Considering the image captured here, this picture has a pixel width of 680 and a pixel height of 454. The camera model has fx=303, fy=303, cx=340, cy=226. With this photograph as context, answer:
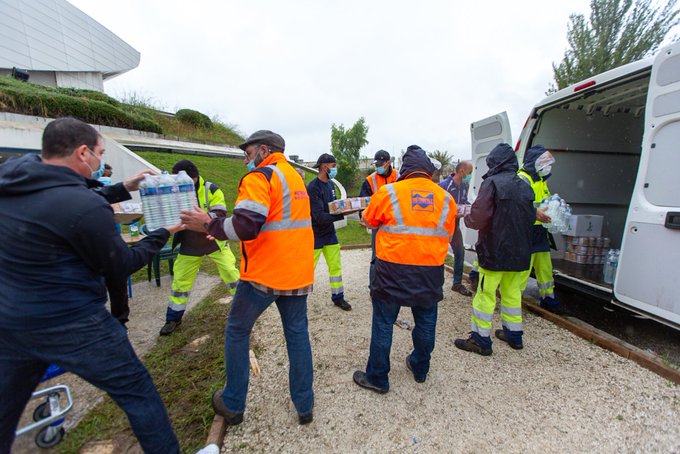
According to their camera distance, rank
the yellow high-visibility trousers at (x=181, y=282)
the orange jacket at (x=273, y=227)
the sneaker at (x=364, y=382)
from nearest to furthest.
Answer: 1. the orange jacket at (x=273, y=227)
2. the sneaker at (x=364, y=382)
3. the yellow high-visibility trousers at (x=181, y=282)

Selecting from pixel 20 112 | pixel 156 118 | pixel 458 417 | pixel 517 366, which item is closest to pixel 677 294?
pixel 517 366

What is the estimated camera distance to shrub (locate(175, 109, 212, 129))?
19062mm

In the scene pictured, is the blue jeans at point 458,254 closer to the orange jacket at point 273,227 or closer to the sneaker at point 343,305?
the sneaker at point 343,305

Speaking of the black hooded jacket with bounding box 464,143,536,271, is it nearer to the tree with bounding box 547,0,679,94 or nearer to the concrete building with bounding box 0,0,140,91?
the tree with bounding box 547,0,679,94

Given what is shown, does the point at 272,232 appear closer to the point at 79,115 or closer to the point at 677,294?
the point at 677,294

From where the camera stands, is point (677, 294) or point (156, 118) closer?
point (677, 294)

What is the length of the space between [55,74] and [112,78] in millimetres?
8088

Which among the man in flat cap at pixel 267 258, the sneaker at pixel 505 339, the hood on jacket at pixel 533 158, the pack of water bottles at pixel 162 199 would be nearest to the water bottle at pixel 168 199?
the pack of water bottles at pixel 162 199

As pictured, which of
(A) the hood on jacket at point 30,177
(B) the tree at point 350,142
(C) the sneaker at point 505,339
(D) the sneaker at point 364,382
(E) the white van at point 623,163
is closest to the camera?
(A) the hood on jacket at point 30,177

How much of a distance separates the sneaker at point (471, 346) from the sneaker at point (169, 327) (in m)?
3.33

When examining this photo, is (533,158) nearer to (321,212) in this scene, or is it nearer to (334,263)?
(321,212)

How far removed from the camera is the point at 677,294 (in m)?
2.70

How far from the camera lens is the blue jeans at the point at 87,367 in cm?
147

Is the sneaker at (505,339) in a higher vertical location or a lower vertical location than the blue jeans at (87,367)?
lower
